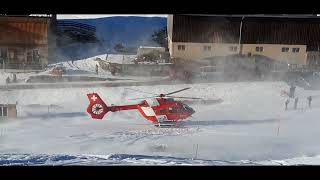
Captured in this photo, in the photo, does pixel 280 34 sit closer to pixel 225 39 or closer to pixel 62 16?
pixel 225 39

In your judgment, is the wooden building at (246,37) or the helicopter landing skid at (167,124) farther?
the helicopter landing skid at (167,124)

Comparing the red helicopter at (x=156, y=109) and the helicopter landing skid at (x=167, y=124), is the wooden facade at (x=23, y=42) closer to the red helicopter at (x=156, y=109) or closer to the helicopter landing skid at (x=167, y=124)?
the red helicopter at (x=156, y=109)

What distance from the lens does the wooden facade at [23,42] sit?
2932 millimetres

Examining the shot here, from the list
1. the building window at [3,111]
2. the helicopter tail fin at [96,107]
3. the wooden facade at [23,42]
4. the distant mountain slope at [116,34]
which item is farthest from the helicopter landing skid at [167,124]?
the building window at [3,111]

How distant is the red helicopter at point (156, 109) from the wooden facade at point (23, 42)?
0.34 meters

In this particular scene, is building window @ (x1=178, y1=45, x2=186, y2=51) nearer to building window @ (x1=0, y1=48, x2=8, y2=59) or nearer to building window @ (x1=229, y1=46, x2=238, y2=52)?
building window @ (x1=229, y1=46, x2=238, y2=52)

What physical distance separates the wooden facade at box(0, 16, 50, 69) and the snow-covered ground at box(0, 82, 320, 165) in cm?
15

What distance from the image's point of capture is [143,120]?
3092 mm

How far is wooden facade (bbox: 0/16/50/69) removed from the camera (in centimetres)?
293

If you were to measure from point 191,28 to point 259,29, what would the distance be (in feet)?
1.17

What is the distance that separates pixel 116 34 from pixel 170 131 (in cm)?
59

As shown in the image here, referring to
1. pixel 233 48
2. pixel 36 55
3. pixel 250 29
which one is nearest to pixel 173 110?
pixel 233 48
